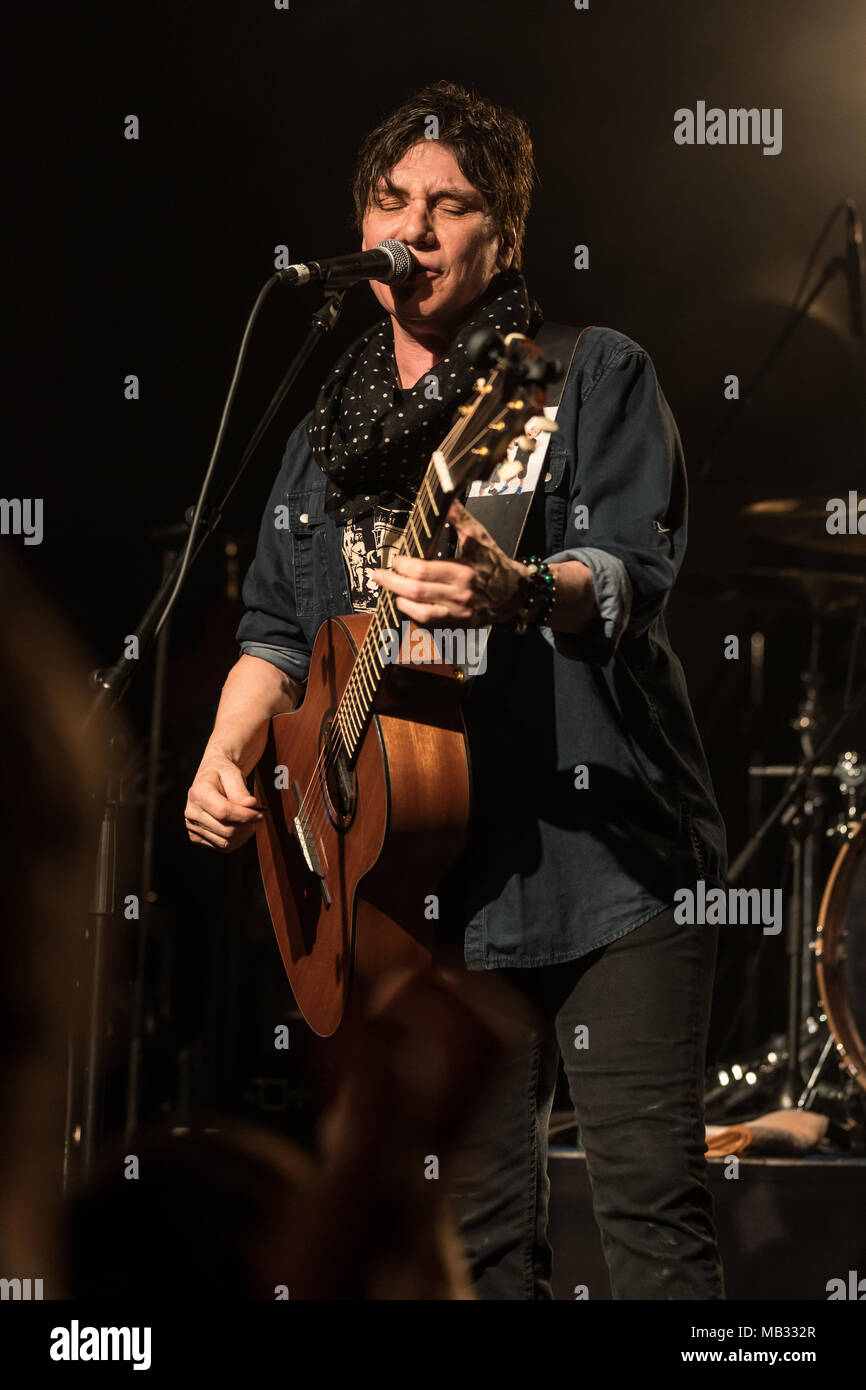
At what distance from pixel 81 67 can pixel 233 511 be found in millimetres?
1320

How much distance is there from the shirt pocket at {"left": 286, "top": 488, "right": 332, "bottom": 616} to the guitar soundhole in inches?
9.7

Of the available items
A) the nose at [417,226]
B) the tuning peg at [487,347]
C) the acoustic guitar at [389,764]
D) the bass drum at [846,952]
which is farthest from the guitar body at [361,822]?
the bass drum at [846,952]

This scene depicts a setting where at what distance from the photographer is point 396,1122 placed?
218 cm

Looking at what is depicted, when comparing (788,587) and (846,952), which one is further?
(788,587)

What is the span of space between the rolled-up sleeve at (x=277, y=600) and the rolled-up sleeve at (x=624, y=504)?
0.59 metres

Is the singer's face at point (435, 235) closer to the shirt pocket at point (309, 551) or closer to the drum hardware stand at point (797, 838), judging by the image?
the shirt pocket at point (309, 551)

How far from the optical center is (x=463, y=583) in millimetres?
1431

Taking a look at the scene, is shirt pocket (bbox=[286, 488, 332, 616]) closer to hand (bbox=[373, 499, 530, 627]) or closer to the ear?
the ear

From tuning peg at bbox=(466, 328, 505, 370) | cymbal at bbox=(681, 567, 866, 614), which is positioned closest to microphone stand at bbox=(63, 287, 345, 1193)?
tuning peg at bbox=(466, 328, 505, 370)

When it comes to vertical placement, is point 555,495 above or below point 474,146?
below

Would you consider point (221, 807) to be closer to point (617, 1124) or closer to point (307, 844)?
point (307, 844)

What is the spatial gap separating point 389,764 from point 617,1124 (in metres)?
0.52

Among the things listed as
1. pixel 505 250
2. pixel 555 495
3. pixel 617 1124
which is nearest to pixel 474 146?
pixel 505 250
